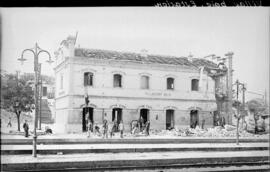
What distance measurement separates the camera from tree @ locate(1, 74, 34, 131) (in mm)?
6137

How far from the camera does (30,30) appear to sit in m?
6.09

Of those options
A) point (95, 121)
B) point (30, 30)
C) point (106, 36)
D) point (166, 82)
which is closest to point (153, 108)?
point (166, 82)

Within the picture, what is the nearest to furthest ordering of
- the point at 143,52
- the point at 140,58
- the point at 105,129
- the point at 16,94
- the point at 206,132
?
the point at 16,94 → the point at 143,52 → the point at 140,58 → the point at 105,129 → the point at 206,132

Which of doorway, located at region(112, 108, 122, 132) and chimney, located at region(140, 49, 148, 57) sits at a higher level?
chimney, located at region(140, 49, 148, 57)

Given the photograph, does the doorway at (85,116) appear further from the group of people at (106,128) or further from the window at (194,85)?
the window at (194,85)

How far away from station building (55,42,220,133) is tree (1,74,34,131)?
1.74 feet

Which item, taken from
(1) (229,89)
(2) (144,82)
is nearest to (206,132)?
(1) (229,89)

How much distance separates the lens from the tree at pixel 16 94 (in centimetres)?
614

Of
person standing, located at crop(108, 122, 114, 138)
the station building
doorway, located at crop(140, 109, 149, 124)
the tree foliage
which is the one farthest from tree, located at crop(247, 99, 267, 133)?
person standing, located at crop(108, 122, 114, 138)

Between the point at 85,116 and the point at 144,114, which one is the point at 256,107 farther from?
the point at 85,116

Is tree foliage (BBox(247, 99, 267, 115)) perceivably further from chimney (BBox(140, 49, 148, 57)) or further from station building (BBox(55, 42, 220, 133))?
chimney (BBox(140, 49, 148, 57))

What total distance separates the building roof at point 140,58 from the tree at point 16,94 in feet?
3.85

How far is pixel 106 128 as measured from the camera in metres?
6.88

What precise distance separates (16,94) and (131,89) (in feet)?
7.17
